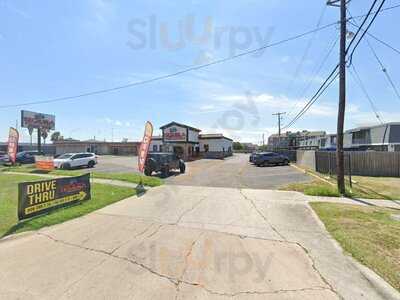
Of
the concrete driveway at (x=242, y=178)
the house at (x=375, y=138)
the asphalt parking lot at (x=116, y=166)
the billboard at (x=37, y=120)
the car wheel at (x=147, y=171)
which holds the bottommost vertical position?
the concrete driveway at (x=242, y=178)

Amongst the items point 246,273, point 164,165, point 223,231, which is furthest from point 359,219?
point 164,165

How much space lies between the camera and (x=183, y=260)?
16.0 feet

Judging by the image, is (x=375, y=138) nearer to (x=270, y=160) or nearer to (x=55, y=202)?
(x=270, y=160)

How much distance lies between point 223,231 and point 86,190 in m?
6.30

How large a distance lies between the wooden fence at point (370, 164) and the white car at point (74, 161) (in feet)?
74.4

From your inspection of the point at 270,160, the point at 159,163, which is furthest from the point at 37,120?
the point at 270,160

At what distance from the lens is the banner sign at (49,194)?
24.7 feet

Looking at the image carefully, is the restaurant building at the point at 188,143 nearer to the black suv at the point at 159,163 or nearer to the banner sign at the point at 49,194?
the black suv at the point at 159,163

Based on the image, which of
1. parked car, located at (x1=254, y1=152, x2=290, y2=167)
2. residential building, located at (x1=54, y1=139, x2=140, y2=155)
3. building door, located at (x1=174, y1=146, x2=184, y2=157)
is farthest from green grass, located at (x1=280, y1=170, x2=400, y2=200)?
residential building, located at (x1=54, y1=139, x2=140, y2=155)

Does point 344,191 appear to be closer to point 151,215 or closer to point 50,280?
point 151,215

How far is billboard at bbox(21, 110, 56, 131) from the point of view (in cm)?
4069

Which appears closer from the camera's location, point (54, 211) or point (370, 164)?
point (54, 211)

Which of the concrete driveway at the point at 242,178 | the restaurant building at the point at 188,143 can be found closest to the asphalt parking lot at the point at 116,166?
the concrete driveway at the point at 242,178

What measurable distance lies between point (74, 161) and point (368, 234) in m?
25.1
